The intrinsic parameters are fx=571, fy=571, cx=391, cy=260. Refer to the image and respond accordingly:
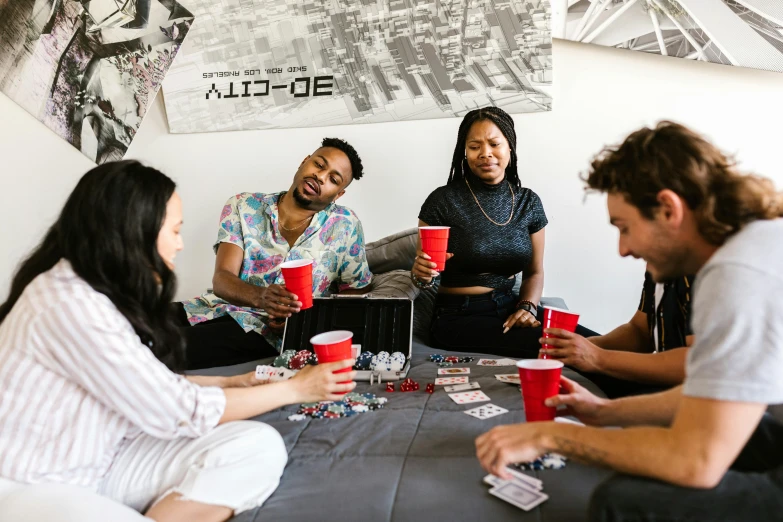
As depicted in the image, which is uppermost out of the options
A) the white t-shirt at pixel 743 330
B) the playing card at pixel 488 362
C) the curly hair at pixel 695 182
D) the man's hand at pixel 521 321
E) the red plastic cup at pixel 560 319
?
the curly hair at pixel 695 182

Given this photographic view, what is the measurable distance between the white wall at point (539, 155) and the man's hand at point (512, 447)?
192cm

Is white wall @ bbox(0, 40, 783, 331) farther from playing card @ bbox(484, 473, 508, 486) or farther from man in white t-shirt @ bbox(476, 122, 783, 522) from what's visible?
playing card @ bbox(484, 473, 508, 486)

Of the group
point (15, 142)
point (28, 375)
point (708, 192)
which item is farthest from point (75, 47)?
point (708, 192)

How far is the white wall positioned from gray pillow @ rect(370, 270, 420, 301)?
1.51ft

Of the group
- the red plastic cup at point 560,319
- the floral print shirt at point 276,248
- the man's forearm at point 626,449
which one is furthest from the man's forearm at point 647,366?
the floral print shirt at point 276,248

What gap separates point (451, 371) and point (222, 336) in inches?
37.6

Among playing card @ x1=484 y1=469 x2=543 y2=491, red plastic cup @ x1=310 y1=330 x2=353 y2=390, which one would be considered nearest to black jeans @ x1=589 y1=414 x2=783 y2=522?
playing card @ x1=484 y1=469 x2=543 y2=491

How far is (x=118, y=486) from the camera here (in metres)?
1.27

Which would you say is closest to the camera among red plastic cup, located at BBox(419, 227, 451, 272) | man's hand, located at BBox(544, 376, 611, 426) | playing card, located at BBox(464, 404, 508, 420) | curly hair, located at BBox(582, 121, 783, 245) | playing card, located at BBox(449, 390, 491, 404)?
curly hair, located at BBox(582, 121, 783, 245)

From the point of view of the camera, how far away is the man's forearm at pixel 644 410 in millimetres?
1174

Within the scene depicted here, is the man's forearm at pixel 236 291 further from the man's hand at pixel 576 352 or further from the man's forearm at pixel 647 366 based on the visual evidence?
the man's forearm at pixel 647 366

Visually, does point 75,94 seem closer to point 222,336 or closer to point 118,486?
point 222,336

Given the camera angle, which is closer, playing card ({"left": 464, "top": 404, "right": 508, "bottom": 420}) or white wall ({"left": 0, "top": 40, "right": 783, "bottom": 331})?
playing card ({"left": 464, "top": 404, "right": 508, "bottom": 420})

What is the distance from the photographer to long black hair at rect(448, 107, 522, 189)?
2484mm
